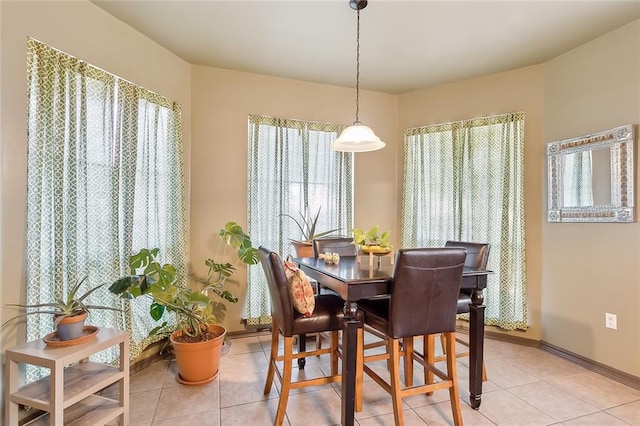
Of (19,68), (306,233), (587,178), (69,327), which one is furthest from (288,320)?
(587,178)

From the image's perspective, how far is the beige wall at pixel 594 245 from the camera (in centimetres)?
241

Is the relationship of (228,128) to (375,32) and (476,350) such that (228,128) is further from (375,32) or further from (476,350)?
(476,350)

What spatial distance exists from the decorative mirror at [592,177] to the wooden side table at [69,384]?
3.52 meters

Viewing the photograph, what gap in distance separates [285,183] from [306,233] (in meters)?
0.58

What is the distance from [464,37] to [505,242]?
1.92 meters

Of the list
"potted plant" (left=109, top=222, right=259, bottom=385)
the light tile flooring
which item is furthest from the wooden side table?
"potted plant" (left=109, top=222, right=259, bottom=385)

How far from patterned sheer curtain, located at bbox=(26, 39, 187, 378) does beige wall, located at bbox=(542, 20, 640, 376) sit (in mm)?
3446

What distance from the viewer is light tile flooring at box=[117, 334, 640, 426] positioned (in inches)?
77.6

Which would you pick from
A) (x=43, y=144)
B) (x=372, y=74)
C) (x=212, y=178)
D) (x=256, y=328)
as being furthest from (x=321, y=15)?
(x=256, y=328)

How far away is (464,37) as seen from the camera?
8.60 feet

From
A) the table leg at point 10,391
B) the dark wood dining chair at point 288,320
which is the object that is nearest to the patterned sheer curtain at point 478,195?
the dark wood dining chair at point 288,320

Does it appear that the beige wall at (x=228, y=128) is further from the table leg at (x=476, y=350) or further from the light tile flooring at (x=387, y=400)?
the table leg at (x=476, y=350)

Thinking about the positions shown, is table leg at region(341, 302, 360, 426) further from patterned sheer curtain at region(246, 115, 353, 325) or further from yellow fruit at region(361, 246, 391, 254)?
patterned sheer curtain at region(246, 115, 353, 325)

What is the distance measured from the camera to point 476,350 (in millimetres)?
2070
